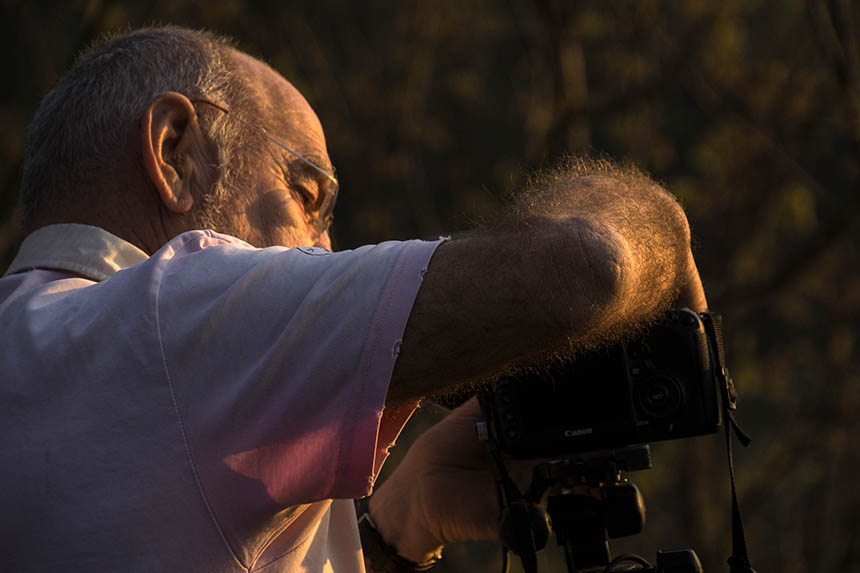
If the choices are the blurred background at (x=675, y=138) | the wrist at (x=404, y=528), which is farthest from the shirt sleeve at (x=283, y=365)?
the blurred background at (x=675, y=138)

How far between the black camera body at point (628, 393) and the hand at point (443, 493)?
1.15ft

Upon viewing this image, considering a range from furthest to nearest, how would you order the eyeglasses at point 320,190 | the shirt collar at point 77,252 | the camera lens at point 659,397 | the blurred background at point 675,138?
the blurred background at point 675,138 < the eyeglasses at point 320,190 < the camera lens at point 659,397 < the shirt collar at point 77,252

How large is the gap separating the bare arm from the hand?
0.81 meters

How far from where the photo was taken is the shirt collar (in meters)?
1.40

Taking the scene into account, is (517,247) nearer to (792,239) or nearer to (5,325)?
(5,325)

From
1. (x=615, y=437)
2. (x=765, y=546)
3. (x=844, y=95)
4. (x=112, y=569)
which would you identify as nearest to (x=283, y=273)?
(x=112, y=569)

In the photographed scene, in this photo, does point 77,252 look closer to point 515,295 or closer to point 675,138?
point 515,295

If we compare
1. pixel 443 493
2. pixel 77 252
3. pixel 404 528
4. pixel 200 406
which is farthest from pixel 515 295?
pixel 404 528

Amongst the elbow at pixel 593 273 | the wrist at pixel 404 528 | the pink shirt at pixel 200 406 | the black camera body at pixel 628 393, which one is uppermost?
the elbow at pixel 593 273

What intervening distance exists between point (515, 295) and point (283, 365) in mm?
293

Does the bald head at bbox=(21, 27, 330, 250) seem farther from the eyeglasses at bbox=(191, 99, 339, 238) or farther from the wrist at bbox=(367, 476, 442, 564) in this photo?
the wrist at bbox=(367, 476, 442, 564)

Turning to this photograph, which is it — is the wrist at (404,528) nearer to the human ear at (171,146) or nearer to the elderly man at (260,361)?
the elderly man at (260,361)

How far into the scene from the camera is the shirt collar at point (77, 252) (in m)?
1.40

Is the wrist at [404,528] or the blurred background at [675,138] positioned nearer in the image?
the wrist at [404,528]
